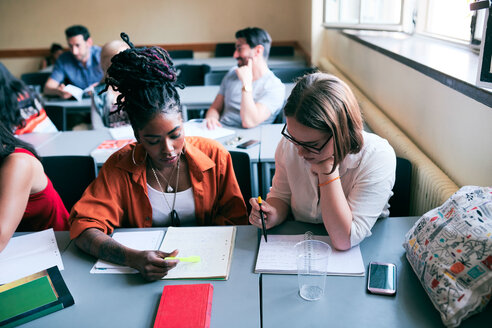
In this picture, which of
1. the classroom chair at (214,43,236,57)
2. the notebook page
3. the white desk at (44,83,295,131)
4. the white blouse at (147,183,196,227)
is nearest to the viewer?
the notebook page

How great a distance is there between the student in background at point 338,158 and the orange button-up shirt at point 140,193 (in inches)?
11.5

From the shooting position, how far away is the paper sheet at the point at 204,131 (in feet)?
8.50

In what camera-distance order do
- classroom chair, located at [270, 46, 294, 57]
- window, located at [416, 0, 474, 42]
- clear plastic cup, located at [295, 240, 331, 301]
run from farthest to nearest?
classroom chair, located at [270, 46, 294, 57]
window, located at [416, 0, 474, 42]
clear plastic cup, located at [295, 240, 331, 301]

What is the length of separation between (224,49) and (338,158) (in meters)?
5.36

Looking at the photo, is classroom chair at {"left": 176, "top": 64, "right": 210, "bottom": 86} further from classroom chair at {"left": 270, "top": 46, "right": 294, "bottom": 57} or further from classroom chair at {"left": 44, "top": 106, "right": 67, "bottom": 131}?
classroom chair at {"left": 44, "top": 106, "right": 67, "bottom": 131}

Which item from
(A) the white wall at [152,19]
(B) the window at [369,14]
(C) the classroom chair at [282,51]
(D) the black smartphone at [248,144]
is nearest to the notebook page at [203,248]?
(D) the black smartphone at [248,144]

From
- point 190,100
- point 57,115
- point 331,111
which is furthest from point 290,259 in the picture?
point 57,115

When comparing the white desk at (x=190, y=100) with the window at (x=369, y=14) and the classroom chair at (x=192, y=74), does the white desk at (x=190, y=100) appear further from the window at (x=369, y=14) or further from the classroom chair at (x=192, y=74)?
the classroom chair at (x=192, y=74)

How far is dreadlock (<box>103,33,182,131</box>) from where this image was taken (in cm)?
140

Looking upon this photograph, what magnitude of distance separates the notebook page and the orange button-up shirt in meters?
0.19

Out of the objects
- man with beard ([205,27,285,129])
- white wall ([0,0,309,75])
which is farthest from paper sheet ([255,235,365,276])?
white wall ([0,0,309,75])

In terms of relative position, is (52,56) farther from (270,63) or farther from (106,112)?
(106,112)

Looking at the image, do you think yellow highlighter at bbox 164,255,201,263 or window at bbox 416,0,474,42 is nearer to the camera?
yellow highlighter at bbox 164,255,201,263

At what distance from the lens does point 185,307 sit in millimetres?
1104
